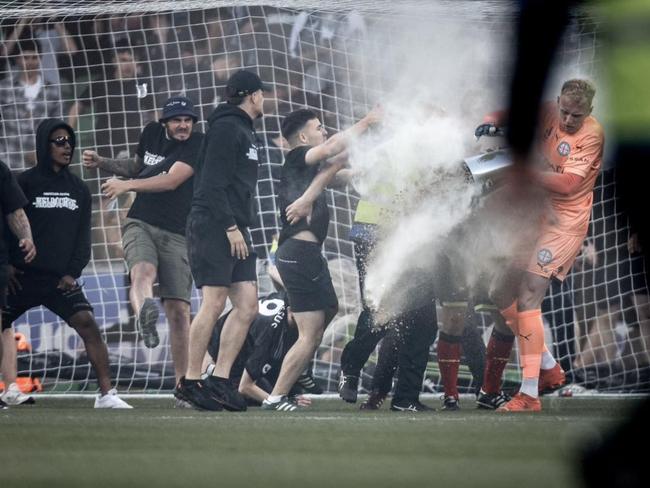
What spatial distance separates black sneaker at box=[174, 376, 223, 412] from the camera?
694 cm

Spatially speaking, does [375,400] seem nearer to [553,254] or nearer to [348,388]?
[348,388]

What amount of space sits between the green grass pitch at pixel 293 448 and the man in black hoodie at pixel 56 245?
1220 mm

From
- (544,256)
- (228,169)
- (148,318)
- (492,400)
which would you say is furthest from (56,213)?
(544,256)

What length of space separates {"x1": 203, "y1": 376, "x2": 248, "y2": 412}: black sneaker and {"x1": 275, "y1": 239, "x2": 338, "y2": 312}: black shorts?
735 millimetres

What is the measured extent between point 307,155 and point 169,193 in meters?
1.14

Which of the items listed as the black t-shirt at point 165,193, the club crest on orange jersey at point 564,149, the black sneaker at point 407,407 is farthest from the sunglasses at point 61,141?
the club crest on orange jersey at point 564,149

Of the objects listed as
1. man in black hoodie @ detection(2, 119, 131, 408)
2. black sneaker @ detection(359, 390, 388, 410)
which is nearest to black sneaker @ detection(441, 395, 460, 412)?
black sneaker @ detection(359, 390, 388, 410)

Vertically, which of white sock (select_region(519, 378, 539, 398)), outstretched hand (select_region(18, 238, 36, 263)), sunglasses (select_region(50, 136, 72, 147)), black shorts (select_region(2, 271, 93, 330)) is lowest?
white sock (select_region(519, 378, 539, 398))

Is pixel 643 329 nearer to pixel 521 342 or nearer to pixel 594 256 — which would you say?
pixel 594 256

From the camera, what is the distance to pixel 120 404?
25.3 ft

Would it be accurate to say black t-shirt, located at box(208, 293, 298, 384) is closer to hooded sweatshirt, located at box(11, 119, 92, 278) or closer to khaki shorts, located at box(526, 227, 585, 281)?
hooded sweatshirt, located at box(11, 119, 92, 278)

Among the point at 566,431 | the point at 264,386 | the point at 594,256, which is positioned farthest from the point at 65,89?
the point at 566,431

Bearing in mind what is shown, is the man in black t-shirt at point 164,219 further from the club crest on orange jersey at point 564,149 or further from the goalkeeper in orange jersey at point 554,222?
the club crest on orange jersey at point 564,149

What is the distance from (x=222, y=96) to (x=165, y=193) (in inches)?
86.1
